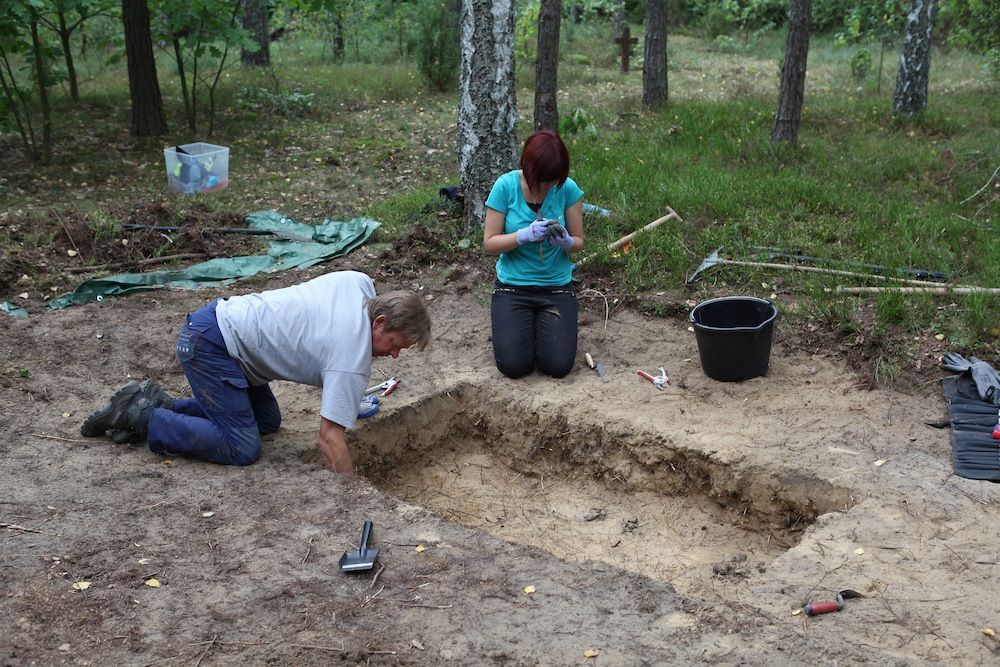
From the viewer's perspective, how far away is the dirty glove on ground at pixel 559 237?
17.4 feet

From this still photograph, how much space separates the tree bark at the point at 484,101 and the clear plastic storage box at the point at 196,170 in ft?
9.81

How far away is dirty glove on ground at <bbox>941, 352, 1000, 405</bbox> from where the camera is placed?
15.7 feet

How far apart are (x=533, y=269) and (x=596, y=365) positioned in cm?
72

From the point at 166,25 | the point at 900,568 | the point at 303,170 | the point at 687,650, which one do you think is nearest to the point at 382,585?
the point at 687,650

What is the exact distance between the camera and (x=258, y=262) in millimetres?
7312

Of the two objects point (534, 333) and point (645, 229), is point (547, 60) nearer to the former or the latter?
point (645, 229)

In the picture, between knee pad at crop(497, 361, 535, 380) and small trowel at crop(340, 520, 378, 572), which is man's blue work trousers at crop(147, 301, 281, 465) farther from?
knee pad at crop(497, 361, 535, 380)

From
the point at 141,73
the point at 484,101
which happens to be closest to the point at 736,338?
the point at 484,101

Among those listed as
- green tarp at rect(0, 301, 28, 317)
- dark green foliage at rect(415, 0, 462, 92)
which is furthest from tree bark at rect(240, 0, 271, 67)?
green tarp at rect(0, 301, 28, 317)

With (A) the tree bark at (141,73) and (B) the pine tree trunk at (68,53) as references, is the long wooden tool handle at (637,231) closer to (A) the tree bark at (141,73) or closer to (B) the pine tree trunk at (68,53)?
(B) the pine tree trunk at (68,53)

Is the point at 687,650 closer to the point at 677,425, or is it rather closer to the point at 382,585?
the point at 382,585

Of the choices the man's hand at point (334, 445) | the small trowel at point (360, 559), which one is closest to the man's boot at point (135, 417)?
the man's hand at point (334, 445)

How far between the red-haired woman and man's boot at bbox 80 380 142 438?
2.10 meters

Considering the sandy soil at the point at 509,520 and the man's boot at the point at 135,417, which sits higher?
the man's boot at the point at 135,417
